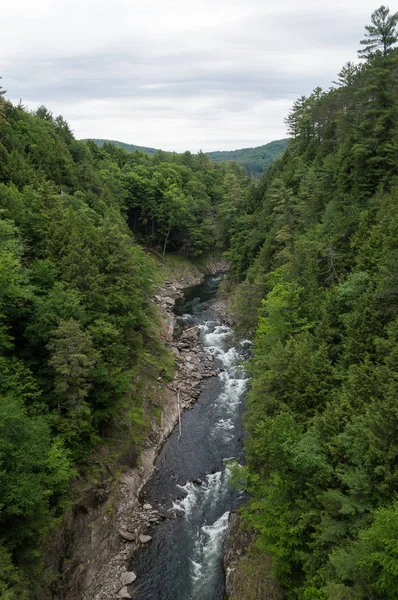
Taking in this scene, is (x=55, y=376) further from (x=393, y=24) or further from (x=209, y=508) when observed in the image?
(x=393, y=24)

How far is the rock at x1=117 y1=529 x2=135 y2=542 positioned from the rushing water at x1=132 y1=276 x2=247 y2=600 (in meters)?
0.90

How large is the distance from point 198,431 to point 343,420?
17.2 metres

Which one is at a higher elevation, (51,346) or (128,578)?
(51,346)

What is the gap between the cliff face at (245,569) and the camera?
1808cm

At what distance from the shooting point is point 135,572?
68.4ft

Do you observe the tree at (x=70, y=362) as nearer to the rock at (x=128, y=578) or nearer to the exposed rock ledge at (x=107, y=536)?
the exposed rock ledge at (x=107, y=536)

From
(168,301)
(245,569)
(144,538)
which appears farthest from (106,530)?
(168,301)

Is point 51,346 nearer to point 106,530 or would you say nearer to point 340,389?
point 106,530

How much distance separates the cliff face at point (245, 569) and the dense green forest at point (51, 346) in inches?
372

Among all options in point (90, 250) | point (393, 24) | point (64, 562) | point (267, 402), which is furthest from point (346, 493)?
point (393, 24)

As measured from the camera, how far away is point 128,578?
2039 cm

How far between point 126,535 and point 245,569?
7.22 m

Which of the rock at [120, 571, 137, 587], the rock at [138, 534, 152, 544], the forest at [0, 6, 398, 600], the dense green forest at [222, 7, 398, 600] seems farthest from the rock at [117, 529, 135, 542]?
the dense green forest at [222, 7, 398, 600]

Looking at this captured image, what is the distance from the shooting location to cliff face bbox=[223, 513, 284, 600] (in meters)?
18.1
